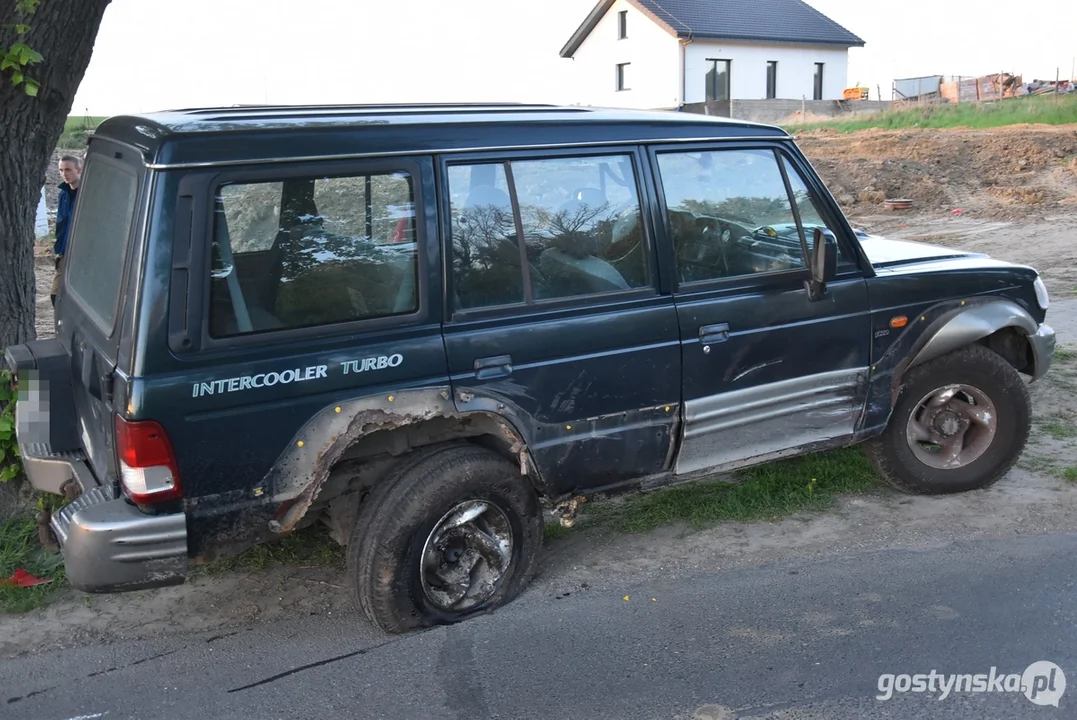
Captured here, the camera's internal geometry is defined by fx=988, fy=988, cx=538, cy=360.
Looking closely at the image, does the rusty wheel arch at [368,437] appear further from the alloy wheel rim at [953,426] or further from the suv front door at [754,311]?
the alloy wheel rim at [953,426]

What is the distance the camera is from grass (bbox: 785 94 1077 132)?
93.4ft

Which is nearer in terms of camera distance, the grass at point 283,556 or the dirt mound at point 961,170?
the grass at point 283,556

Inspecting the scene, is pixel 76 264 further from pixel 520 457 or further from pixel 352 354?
pixel 520 457

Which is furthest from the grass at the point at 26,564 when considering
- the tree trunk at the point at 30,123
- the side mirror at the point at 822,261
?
the side mirror at the point at 822,261

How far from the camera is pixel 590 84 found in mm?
49188

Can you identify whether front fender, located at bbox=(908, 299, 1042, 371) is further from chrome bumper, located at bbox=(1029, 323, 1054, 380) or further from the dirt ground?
the dirt ground

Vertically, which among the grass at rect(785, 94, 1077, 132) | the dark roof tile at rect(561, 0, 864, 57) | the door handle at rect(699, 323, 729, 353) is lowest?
the door handle at rect(699, 323, 729, 353)

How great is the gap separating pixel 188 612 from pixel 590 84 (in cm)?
4738

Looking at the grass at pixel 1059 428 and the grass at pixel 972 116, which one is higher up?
the grass at pixel 972 116

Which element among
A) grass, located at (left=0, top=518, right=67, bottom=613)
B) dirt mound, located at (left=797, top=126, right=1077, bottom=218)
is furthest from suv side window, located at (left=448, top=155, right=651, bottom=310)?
dirt mound, located at (left=797, top=126, right=1077, bottom=218)

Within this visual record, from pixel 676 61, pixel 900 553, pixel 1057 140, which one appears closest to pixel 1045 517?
pixel 900 553

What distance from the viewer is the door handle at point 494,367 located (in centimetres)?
400

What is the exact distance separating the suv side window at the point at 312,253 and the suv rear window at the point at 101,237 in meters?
0.39

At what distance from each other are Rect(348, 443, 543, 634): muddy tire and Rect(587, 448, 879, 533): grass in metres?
1.01
